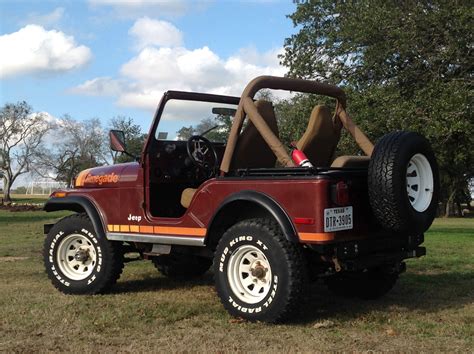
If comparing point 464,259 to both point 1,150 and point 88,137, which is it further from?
point 88,137

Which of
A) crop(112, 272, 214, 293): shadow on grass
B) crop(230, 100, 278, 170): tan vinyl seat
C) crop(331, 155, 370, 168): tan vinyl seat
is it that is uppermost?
crop(230, 100, 278, 170): tan vinyl seat

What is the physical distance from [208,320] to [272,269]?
78 cm

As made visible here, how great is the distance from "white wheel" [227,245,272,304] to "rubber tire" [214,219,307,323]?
1.8 inches

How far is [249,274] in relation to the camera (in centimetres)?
529

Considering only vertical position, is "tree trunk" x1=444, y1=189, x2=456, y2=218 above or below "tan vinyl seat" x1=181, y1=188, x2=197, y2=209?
below

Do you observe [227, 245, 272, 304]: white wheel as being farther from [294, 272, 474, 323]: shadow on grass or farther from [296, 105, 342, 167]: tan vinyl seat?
[296, 105, 342, 167]: tan vinyl seat

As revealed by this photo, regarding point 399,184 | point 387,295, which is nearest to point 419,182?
point 399,184

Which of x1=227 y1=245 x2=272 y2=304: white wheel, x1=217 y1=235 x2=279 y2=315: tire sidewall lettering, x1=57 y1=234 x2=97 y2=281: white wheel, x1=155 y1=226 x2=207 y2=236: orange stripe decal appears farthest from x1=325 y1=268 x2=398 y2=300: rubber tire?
x1=57 y1=234 x2=97 y2=281: white wheel

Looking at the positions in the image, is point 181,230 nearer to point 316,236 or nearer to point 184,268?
point 316,236

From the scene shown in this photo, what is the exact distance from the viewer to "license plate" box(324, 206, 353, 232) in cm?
480

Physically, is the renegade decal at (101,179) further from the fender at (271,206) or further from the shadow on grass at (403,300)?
the shadow on grass at (403,300)

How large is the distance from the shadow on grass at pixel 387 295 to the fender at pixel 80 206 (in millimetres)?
820

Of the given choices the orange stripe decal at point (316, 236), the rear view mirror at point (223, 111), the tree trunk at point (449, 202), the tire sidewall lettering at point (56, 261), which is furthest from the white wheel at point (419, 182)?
the tree trunk at point (449, 202)

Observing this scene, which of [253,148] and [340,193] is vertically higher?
[253,148]
